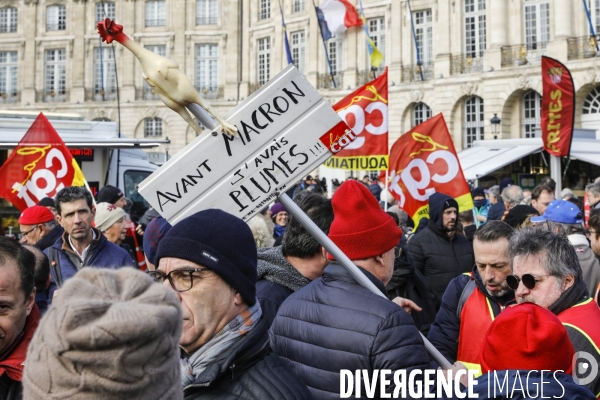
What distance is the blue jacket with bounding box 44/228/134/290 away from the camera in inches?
182

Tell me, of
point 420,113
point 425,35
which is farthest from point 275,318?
point 425,35

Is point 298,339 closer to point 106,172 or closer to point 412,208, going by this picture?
point 412,208

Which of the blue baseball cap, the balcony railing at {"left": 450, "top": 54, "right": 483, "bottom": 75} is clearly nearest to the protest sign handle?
the blue baseball cap

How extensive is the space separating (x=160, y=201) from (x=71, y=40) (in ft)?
126

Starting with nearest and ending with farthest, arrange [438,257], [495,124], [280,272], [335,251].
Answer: [335,251] → [280,272] → [438,257] → [495,124]

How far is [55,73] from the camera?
38.5 meters

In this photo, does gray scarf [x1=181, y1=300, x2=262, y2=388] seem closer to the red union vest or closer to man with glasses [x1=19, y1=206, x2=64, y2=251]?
the red union vest

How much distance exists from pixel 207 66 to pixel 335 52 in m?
8.72

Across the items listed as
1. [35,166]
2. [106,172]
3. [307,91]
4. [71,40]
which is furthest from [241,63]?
[307,91]

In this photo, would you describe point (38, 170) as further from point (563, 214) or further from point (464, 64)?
point (464, 64)

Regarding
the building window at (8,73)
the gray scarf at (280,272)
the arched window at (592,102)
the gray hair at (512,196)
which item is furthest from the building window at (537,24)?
the building window at (8,73)

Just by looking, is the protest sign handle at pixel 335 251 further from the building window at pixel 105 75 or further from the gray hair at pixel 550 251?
the building window at pixel 105 75

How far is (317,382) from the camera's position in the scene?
2387mm

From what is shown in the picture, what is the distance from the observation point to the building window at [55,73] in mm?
38281
